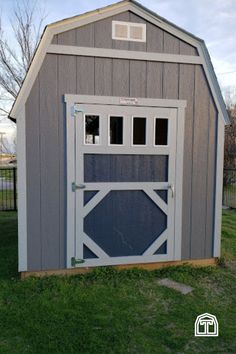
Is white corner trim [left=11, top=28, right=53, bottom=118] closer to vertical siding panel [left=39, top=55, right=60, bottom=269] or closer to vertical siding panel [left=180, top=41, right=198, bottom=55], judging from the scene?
vertical siding panel [left=39, top=55, right=60, bottom=269]

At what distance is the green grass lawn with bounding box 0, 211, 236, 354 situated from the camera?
8.40 feet

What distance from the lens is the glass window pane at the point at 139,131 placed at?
159 inches

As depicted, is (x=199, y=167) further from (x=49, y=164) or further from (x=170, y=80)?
(x=49, y=164)

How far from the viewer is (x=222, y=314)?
10.2 ft

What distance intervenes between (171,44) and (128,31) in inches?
22.6

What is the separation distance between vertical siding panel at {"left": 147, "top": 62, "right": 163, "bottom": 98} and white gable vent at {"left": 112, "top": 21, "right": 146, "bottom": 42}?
1.12ft

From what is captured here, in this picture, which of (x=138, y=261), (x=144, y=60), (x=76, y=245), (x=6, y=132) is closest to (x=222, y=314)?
(x=138, y=261)

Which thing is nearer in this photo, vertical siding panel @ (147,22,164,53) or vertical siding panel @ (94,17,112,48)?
vertical siding panel @ (94,17,112,48)

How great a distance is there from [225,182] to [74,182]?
31.3ft

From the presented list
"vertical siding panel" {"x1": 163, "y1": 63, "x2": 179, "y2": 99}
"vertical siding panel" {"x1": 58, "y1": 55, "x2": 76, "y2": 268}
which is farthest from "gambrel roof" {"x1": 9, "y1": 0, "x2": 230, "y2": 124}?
"vertical siding panel" {"x1": 163, "y1": 63, "x2": 179, "y2": 99}

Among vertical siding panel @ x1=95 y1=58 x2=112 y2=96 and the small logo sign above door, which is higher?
vertical siding panel @ x1=95 y1=58 x2=112 y2=96

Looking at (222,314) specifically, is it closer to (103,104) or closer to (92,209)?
(92,209)

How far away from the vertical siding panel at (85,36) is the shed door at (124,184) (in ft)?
2.45

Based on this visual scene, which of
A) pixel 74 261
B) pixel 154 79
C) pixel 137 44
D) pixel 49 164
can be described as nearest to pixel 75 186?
pixel 49 164
